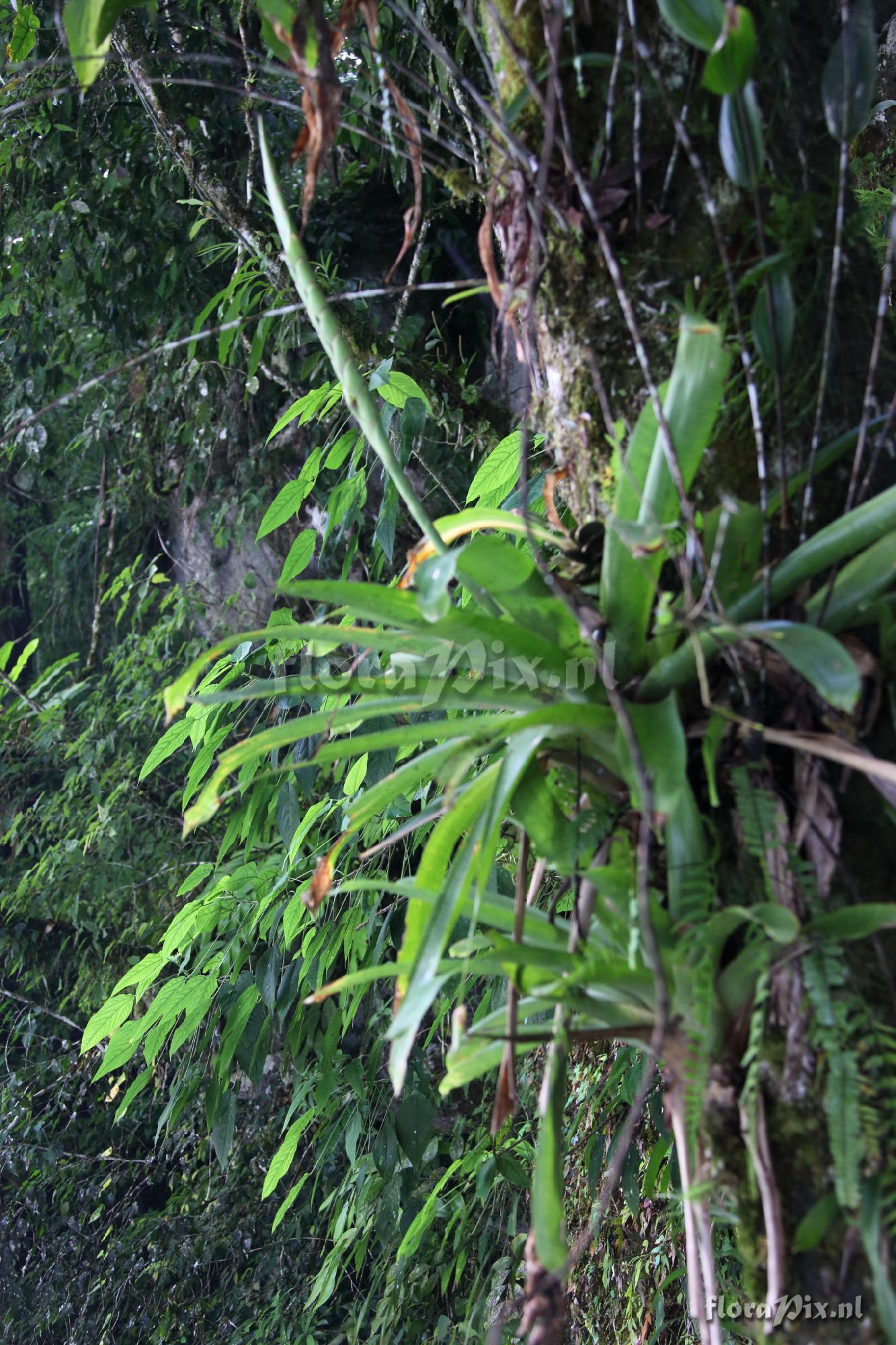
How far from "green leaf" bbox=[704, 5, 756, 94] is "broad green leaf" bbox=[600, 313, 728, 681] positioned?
10cm

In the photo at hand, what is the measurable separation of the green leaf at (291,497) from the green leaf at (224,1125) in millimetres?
A: 751

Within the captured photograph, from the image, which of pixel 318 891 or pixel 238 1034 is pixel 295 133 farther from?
pixel 318 891

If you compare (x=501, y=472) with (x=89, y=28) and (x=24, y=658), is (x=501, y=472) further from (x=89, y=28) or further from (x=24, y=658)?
(x=24, y=658)

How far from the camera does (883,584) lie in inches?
18.9

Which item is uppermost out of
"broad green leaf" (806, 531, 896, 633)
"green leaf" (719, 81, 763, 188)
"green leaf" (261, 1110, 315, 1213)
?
"green leaf" (719, 81, 763, 188)

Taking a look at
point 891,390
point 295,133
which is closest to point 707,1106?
point 891,390

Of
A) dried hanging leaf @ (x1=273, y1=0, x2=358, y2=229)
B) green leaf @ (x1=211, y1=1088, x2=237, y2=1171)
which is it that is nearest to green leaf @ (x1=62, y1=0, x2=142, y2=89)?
dried hanging leaf @ (x1=273, y1=0, x2=358, y2=229)

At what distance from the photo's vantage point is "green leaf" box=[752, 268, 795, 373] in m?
0.49

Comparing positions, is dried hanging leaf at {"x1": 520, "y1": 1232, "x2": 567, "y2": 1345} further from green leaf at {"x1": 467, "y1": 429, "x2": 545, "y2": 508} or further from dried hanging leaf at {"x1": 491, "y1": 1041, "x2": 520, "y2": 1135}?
green leaf at {"x1": 467, "y1": 429, "x2": 545, "y2": 508}

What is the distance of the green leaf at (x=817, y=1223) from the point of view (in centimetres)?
42

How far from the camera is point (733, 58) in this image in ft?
1.45

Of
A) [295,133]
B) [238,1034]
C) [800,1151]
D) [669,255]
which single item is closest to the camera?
[800,1151]

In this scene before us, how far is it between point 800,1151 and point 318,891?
0.98 ft

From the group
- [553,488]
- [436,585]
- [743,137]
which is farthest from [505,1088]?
[743,137]
